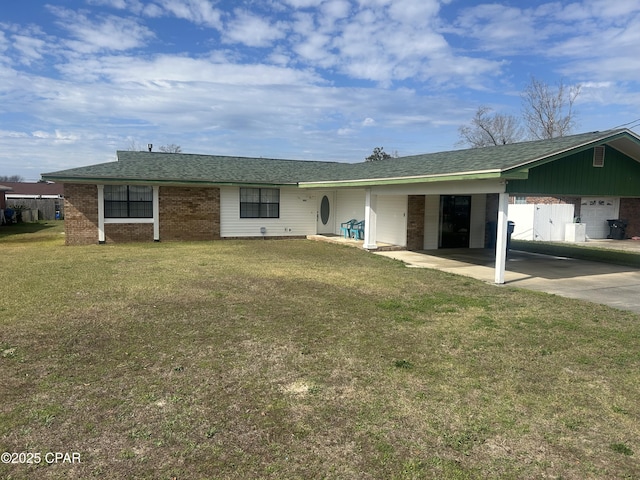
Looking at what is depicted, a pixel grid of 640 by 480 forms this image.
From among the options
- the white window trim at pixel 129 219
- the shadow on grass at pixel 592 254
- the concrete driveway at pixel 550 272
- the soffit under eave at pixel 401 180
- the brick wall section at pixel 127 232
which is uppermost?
the soffit under eave at pixel 401 180

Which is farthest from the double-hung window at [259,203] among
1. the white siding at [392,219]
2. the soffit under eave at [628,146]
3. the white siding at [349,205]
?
the soffit under eave at [628,146]

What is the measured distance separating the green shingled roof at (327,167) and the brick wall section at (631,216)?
13698 mm

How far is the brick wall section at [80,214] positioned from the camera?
56.0 ft

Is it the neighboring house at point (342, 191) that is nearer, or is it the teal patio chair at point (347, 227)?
the neighboring house at point (342, 191)

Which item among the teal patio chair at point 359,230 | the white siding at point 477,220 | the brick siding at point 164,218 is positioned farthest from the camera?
the teal patio chair at point 359,230

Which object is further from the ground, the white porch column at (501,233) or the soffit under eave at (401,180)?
the soffit under eave at (401,180)

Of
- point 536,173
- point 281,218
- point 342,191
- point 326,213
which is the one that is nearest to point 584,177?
point 536,173

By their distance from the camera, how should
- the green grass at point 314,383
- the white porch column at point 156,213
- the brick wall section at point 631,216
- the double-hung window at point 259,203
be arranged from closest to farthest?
the green grass at point 314,383 → the white porch column at point 156,213 → the double-hung window at point 259,203 → the brick wall section at point 631,216

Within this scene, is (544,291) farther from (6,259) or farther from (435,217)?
(6,259)

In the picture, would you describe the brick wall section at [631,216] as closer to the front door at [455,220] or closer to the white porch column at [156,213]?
the front door at [455,220]

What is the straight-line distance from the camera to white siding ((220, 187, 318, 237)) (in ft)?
64.8

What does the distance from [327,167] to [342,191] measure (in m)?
3.99

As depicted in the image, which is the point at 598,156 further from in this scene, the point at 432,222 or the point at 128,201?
the point at 128,201

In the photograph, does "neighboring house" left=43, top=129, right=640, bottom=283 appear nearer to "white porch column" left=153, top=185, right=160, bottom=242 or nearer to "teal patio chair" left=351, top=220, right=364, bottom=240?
"white porch column" left=153, top=185, right=160, bottom=242
